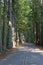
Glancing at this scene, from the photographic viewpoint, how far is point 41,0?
1955 inches

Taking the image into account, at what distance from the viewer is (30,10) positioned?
57500 mm

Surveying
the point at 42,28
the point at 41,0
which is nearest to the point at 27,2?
the point at 41,0

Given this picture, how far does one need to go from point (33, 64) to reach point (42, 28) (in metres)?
32.4

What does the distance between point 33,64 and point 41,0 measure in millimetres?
35352

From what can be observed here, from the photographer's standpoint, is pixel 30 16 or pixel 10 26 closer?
pixel 10 26

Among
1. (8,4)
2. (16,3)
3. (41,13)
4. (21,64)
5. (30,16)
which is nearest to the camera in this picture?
(21,64)

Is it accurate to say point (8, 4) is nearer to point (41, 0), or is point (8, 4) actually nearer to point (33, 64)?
point (41, 0)

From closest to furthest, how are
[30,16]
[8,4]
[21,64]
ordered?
[21,64], [8,4], [30,16]

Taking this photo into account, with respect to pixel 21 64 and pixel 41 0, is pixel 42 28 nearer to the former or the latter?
pixel 41 0

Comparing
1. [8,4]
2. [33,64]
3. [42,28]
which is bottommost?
[33,64]

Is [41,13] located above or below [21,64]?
above

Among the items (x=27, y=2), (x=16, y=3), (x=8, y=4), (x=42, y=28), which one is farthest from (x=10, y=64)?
(x=27, y=2)

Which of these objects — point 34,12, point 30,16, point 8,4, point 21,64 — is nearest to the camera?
point 21,64

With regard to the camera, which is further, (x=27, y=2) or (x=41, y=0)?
(x=27, y=2)
